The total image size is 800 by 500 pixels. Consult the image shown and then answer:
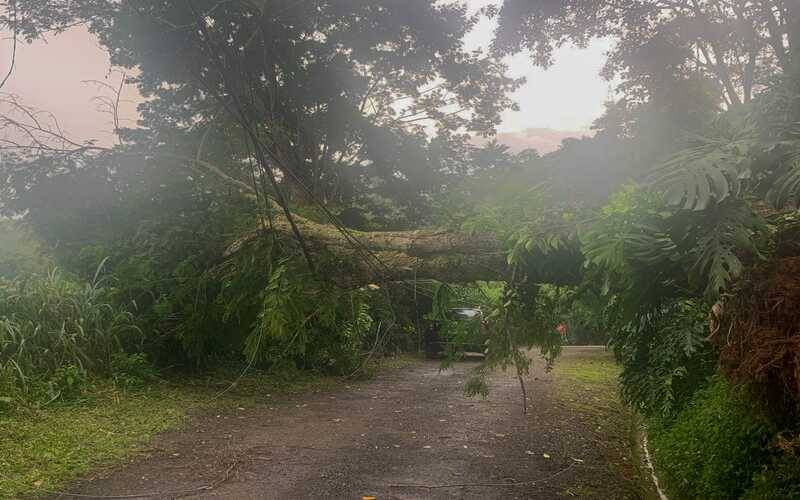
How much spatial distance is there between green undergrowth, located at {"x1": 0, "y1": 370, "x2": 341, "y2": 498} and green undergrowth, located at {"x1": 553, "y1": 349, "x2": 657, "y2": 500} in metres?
3.73

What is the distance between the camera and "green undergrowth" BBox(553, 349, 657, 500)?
5281 millimetres

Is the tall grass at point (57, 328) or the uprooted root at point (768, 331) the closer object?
the uprooted root at point (768, 331)

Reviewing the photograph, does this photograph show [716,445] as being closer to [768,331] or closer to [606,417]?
[768,331]

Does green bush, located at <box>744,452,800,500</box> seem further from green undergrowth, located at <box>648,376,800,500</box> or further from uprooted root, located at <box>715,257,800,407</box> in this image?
→ uprooted root, located at <box>715,257,800,407</box>

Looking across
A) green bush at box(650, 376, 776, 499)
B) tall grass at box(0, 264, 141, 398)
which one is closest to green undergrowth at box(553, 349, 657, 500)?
green bush at box(650, 376, 776, 499)

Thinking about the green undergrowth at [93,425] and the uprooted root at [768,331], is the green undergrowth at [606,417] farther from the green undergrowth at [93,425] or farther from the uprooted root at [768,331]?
the green undergrowth at [93,425]

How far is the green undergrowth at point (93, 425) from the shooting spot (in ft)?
16.2

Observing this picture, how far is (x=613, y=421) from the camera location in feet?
26.8

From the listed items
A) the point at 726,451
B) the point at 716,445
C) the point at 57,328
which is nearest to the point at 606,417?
Answer: the point at 716,445

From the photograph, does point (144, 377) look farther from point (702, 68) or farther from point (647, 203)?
point (702, 68)

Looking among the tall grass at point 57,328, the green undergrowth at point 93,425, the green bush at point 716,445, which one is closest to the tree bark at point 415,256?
the green undergrowth at point 93,425

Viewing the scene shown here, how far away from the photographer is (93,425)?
6285mm

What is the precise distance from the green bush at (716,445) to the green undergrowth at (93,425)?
311 cm

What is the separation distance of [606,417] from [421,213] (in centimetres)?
661
